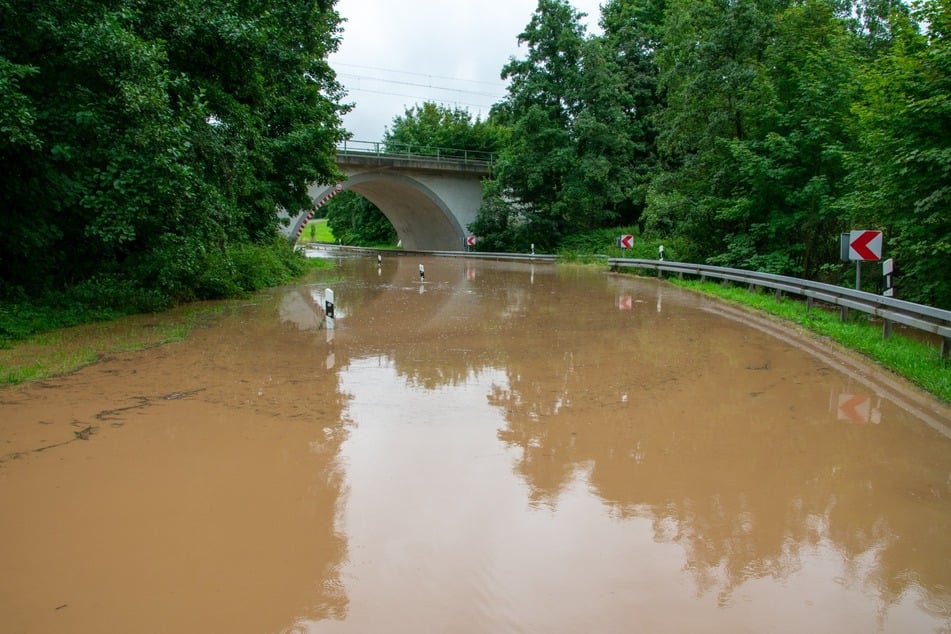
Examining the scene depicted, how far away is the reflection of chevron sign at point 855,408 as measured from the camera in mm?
7375

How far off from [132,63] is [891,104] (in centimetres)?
1269

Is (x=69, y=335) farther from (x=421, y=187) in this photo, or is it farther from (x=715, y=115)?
(x=421, y=187)

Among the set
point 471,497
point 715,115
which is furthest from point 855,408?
point 715,115

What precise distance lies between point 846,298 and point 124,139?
13.1 metres

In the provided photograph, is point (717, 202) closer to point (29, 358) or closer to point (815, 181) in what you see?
point (815, 181)

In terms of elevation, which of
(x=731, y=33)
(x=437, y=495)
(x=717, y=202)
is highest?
(x=731, y=33)

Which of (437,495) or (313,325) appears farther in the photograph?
(313,325)

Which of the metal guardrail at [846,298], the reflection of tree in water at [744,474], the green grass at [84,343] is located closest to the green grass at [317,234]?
the metal guardrail at [846,298]

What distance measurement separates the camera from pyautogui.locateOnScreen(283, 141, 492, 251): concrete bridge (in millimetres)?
42031

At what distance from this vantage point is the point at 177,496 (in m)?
5.07

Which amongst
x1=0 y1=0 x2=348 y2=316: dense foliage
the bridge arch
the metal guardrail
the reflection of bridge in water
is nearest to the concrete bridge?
the bridge arch

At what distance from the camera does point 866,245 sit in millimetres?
12500

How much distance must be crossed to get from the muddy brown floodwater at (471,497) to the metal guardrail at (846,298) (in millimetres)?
1126

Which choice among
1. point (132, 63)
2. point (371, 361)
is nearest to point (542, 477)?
point (371, 361)
